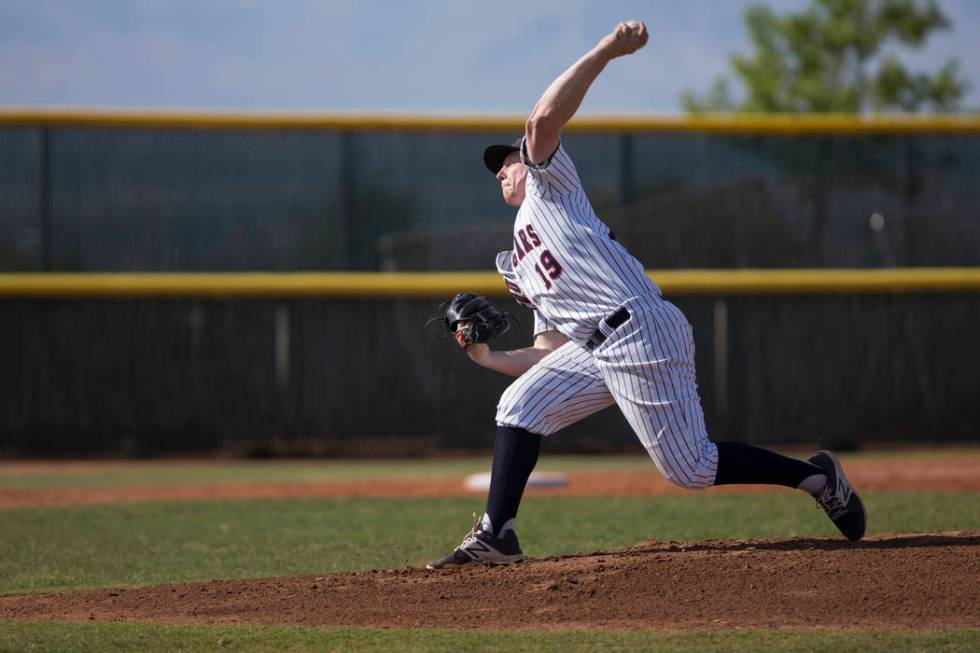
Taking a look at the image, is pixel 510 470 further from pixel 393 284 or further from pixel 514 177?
pixel 393 284

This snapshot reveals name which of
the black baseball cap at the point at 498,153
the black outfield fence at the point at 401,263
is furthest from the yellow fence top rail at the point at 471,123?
the black baseball cap at the point at 498,153

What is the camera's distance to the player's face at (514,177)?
520cm

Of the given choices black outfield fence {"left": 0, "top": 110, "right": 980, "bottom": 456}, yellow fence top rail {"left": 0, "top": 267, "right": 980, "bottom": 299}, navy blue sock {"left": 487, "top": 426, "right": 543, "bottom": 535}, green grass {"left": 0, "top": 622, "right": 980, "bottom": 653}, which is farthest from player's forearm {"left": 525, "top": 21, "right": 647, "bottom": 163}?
yellow fence top rail {"left": 0, "top": 267, "right": 980, "bottom": 299}

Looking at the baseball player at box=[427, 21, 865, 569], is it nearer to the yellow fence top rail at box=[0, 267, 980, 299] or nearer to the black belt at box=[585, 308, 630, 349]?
the black belt at box=[585, 308, 630, 349]

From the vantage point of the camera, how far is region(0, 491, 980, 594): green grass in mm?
6234

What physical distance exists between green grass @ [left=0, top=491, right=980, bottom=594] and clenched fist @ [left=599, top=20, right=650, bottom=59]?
8.23 feet

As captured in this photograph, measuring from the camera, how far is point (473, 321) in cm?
523

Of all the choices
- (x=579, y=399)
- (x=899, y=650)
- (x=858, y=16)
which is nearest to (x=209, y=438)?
(x=579, y=399)

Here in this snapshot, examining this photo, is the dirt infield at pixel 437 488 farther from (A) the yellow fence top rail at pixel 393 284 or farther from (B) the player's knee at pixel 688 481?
(B) the player's knee at pixel 688 481

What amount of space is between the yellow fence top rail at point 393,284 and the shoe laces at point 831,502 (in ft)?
24.1

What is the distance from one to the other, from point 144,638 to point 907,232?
10361 millimetres

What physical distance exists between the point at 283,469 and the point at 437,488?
8.50ft

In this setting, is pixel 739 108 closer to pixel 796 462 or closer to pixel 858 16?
pixel 858 16

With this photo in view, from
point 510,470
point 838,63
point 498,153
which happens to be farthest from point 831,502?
point 838,63
